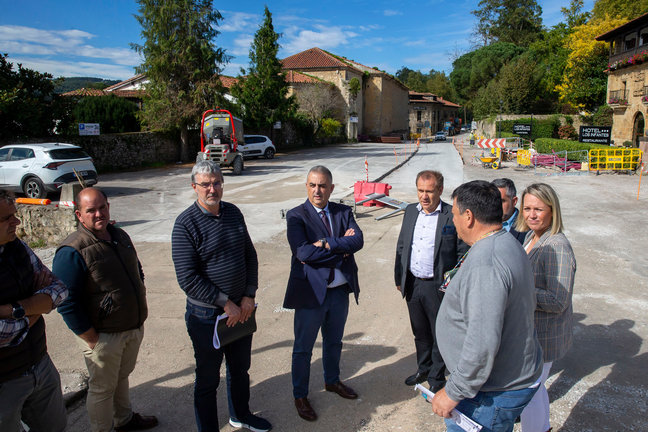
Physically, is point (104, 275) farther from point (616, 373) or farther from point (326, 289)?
point (616, 373)

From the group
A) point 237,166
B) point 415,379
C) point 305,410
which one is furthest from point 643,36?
point 305,410

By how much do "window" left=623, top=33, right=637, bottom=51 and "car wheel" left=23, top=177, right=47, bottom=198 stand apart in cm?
3596

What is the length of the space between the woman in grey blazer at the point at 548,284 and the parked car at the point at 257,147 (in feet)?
82.8

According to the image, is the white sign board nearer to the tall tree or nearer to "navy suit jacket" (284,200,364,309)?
the tall tree

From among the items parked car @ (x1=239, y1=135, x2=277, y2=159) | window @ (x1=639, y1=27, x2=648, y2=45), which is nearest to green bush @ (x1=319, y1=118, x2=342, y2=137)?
parked car @ (x1=239, y1=135, x2=277, y2=159)

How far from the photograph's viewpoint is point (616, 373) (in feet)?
12.5

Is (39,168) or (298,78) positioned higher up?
(298,78)

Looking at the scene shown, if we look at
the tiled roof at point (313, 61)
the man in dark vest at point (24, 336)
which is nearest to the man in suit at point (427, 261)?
the man in dark vest at point (24, 336)

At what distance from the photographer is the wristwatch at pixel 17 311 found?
2.16 metres

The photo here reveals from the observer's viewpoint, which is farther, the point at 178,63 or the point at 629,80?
the point at 629,80

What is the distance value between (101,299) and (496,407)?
232 cm

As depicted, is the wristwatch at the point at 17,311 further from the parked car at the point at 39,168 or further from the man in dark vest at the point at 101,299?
the parked car at the point at 39,168

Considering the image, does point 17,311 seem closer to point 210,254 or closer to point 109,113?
point 210,254

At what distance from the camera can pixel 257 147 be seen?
2769cm
